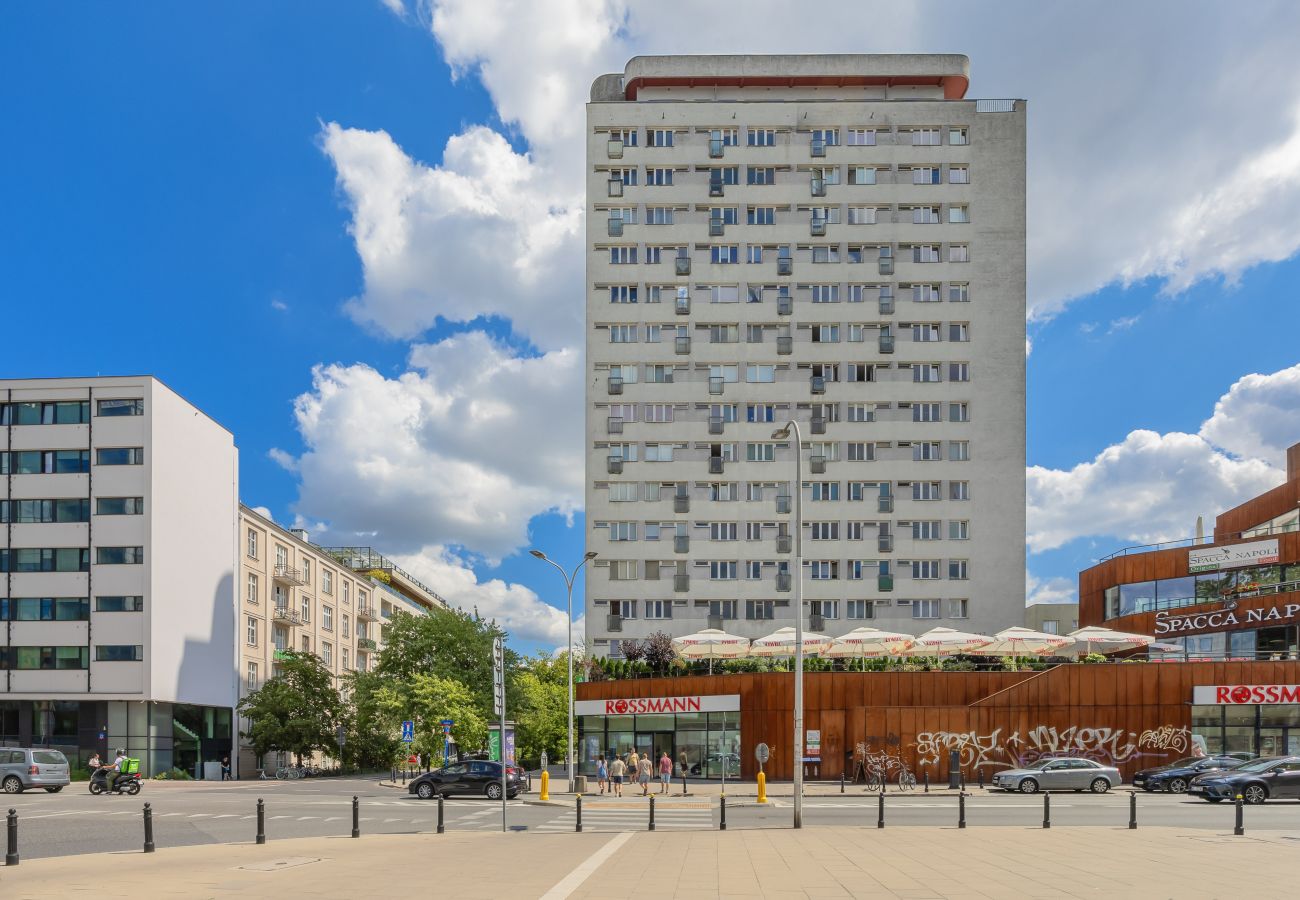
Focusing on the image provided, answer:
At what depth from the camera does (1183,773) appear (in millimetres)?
40281

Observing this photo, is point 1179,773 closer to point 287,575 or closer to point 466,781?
point 466,781

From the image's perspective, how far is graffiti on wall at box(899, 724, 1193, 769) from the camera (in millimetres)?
46062

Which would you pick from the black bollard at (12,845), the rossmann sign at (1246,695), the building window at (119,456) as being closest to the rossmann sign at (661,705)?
the rossmann sign at (1246,695)

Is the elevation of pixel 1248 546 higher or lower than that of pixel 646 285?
lower

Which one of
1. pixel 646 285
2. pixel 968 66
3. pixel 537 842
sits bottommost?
pixel 537 842

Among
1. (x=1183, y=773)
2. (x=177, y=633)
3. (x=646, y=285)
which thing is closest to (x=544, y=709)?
(x=177, y=633)

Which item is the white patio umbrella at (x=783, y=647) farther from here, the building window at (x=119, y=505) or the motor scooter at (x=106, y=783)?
the building window at (x=119, y=505)

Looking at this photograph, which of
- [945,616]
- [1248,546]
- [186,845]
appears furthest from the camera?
[945,616]

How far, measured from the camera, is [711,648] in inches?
1989

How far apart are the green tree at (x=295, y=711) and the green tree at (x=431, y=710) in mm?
5715

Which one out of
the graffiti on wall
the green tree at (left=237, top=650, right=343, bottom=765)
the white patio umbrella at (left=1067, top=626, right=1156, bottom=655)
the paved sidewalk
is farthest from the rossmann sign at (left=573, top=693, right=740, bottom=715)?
the paved sidewalk

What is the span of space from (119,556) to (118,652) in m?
5.26

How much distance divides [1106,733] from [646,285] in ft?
134

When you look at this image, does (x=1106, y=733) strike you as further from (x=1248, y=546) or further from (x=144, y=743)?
(x=144, y=743)
